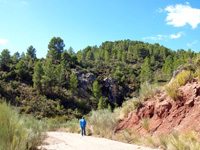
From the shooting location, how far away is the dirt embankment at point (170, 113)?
5.98 meters

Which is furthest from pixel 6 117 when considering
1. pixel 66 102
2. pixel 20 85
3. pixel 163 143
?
pixel 20 85

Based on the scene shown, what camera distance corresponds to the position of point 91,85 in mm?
53156

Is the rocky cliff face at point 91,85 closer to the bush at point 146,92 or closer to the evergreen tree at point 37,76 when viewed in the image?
the evergreen tree at point 37,76

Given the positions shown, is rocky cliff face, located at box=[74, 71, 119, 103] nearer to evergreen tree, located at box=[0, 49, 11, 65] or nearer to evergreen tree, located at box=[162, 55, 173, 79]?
evergreen tree, located at box=[162, 55, 173, 79]

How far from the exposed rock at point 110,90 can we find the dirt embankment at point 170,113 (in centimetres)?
4621

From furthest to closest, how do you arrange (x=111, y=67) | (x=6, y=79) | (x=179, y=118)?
(x=111, y=67), (x=6, y=79), (x=179, y=118)

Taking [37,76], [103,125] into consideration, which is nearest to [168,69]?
[37,76]

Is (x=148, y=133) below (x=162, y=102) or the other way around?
below

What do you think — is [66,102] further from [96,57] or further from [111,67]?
[96,57]

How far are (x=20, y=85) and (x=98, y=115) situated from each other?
39871mm

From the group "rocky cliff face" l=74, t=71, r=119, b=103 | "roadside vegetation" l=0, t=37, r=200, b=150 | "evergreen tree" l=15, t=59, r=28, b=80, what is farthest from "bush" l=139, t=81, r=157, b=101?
"evergreen tree" l=15, t=59, r=28, b=80

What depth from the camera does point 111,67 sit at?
7538cm

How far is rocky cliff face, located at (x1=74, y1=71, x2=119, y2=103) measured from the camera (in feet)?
168

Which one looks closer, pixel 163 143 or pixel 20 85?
pixel 163 143
